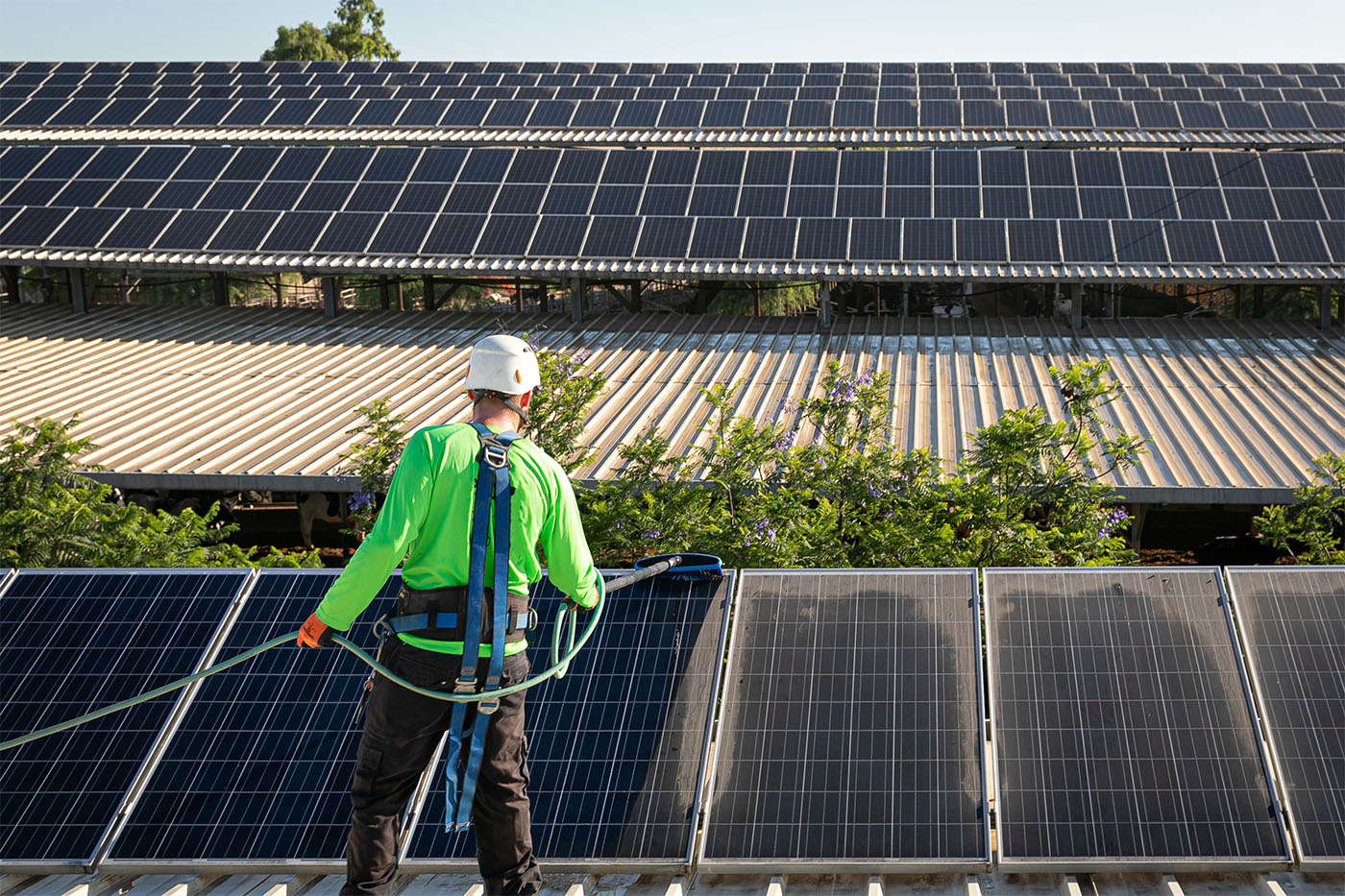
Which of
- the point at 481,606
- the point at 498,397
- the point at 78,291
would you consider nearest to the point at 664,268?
the point at 78,291

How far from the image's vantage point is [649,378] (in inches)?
708

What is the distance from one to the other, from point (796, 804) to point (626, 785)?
87cm

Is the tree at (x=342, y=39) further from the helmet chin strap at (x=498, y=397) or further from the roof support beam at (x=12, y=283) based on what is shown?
the helmet chin strap at (x=498, y=397)

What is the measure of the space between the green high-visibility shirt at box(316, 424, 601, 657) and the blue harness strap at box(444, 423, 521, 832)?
49 millimetres

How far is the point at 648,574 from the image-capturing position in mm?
7312

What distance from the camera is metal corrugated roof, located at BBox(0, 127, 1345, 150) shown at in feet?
98.2

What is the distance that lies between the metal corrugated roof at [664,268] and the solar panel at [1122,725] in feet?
45.7

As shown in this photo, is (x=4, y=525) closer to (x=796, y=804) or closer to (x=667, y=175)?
(x=796, y=804)

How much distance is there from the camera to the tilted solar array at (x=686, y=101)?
3131cm

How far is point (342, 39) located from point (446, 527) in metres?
70.0

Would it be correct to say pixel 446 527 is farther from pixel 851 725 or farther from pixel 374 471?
pixel 374 471

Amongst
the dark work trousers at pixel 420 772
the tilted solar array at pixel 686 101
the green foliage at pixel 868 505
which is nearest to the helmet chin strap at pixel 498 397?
the dark work trousers at pixel 420 772

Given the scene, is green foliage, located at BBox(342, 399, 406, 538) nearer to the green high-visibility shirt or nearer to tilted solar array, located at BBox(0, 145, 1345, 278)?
the green high-visibility shirt

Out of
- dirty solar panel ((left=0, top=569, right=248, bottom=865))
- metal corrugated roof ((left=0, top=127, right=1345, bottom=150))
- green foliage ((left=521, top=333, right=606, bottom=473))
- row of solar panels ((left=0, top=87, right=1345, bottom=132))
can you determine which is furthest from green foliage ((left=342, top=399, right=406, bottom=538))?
row of solar panels ((left=0, top=87, right=1345, bottom=132))
